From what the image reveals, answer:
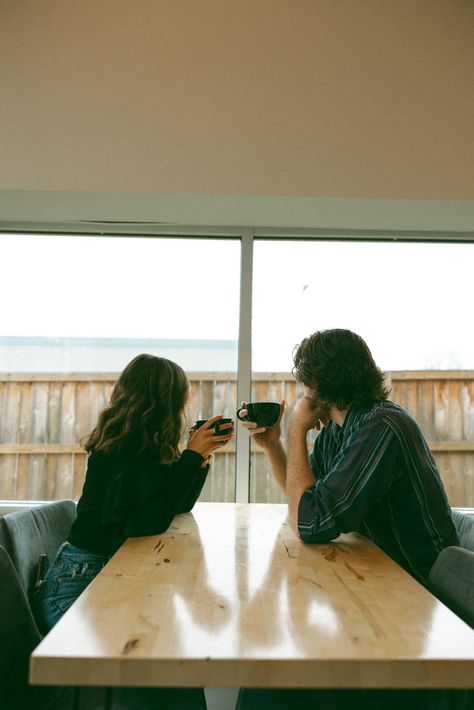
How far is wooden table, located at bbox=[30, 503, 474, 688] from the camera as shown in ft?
2.53

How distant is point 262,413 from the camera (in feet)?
5.84

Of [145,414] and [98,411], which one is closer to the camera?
[145,414]

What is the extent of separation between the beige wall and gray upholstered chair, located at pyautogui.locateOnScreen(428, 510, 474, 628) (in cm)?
142

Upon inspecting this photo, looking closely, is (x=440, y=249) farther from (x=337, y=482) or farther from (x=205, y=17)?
(x=337, y=482)

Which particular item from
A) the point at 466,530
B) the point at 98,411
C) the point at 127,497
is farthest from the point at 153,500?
the point at 98,411

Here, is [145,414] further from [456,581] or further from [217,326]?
[217,326]

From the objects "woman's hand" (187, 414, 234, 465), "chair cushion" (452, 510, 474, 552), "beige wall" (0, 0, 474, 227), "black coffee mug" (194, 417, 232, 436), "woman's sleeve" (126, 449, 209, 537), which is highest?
"beige wall" (0, 0, 474, 227)

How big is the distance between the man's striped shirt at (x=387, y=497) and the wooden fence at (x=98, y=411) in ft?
3.55

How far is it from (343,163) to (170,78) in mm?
724

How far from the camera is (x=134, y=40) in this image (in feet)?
7.42

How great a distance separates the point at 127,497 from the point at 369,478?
59cm

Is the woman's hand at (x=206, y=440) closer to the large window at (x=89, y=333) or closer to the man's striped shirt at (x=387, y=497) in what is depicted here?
the man's striped shirt at (x=387, y=497)

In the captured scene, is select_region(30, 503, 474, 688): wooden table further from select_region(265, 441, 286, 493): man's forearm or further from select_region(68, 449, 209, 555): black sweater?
select_region(265, 441, 286, 493): man's forearm

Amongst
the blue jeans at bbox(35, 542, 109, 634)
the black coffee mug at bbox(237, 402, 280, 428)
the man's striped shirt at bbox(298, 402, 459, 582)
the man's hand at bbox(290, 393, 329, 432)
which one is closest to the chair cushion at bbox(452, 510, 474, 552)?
the man's striped shirt at bbox(298, 402, 459, 582)
